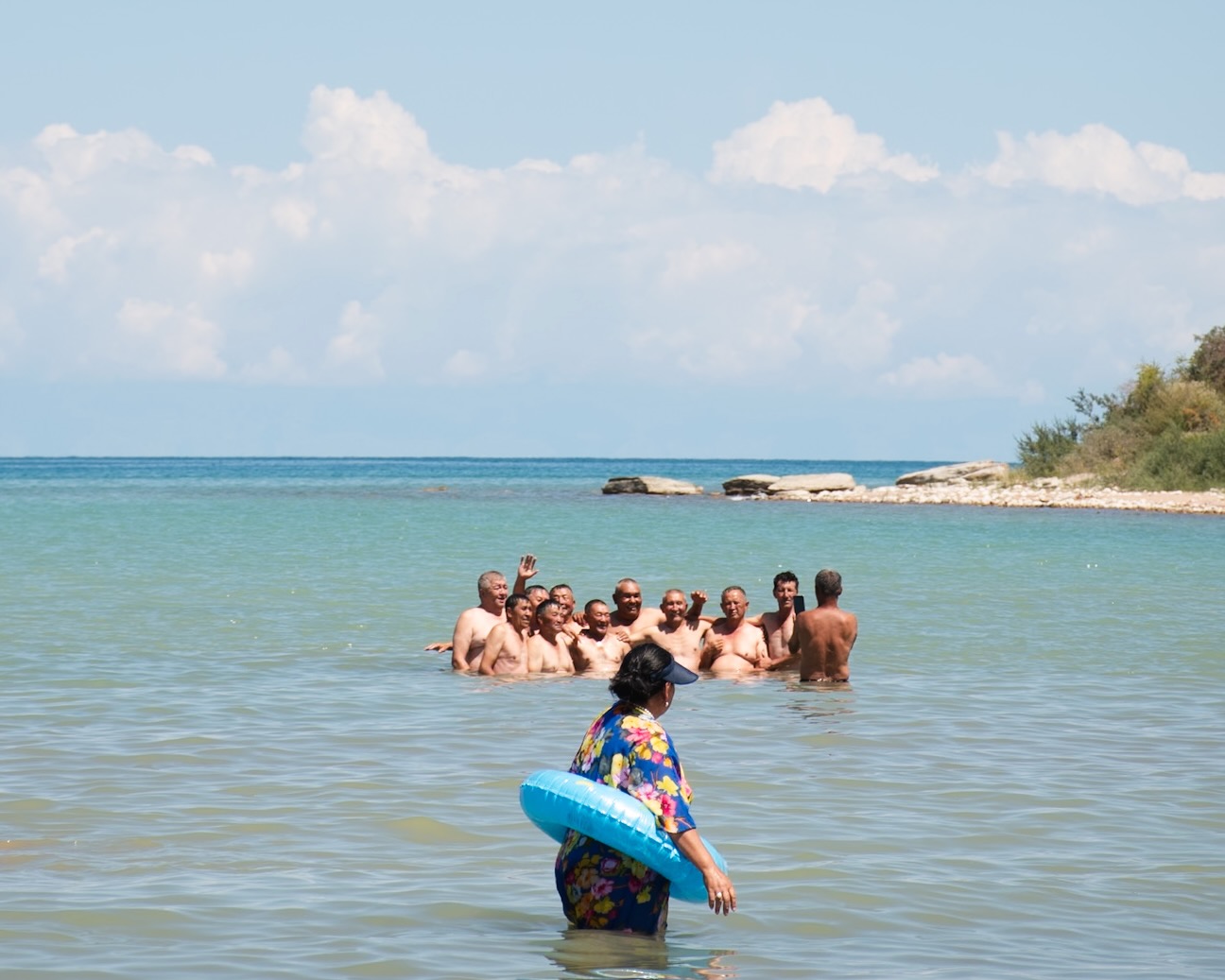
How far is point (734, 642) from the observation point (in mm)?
15789

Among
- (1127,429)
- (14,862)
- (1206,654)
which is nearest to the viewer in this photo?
(14,862)

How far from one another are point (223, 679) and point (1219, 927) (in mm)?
9766

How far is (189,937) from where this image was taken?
6996 millimetres

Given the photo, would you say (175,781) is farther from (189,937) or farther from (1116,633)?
Result: (1116,633)

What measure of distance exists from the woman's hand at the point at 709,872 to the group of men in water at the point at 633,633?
27.6 feet

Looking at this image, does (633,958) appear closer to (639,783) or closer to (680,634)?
(639,783)

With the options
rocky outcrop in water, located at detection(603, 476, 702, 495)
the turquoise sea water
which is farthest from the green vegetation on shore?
the turquoise sea water

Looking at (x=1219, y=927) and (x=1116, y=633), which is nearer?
(x=1219, y=927)

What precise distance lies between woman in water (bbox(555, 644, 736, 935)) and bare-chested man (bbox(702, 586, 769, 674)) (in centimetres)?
874

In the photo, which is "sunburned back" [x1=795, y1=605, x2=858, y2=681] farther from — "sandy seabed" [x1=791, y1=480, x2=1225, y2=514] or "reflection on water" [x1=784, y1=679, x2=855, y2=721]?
"sandy seabed" [x1=791, y1=480, x2=1225, y2=514]

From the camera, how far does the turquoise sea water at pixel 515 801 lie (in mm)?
7031

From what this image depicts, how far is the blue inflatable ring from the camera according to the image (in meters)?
6.28

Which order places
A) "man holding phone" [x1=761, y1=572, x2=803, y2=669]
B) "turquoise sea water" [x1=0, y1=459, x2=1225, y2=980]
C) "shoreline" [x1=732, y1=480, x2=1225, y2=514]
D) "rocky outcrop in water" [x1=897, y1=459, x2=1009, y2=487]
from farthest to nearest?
1. "rocky outcrop in water" [x1=897, y1=459, x2=1009, y2=487]
2. "shoreline" [x1=732, y1=480, x2=1225, y2=514]
3. "man holding phone" [x1=761, y1=572, x2=803, y2=669]
4. "turquoise sea water" [x1=0, y1=459, x2=1225, y2=980]

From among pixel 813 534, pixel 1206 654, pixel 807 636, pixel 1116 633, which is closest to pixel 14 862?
pixel 807 636
